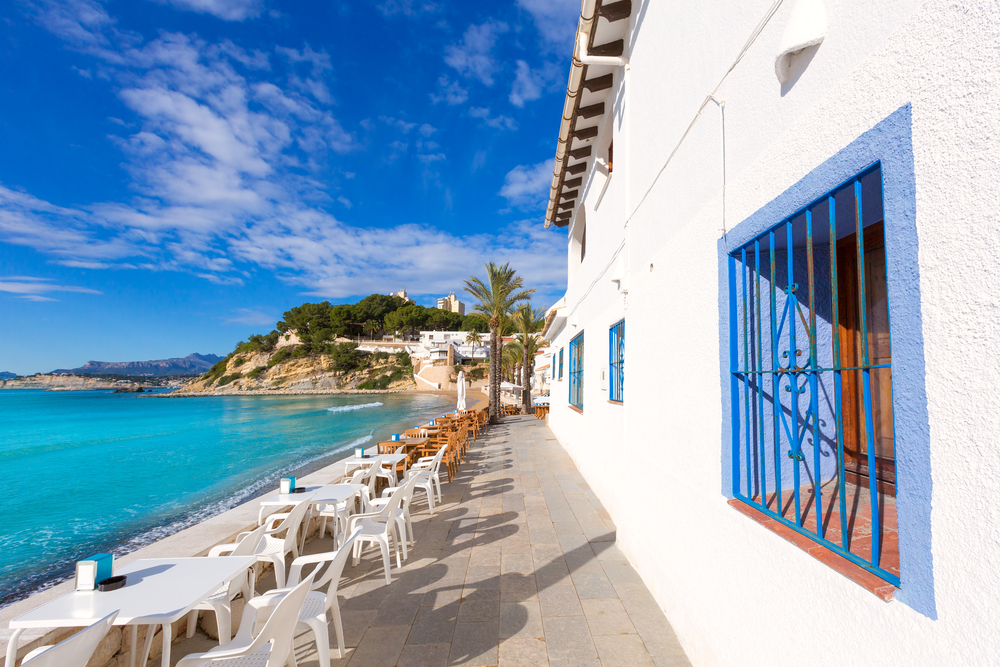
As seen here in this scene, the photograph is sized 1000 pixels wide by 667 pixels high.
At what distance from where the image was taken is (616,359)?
6453 millimetres

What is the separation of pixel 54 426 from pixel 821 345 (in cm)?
5400

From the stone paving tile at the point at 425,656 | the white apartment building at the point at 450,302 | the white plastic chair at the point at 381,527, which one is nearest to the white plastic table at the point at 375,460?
the white plastic chair at the point at 381,527

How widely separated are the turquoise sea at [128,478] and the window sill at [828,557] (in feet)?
28.5

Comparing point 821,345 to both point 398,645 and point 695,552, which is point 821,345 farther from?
point 398,645

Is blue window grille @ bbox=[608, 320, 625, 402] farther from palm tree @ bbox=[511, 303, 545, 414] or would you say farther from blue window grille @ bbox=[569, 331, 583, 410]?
palm tree @ bbox=[511, 303, 545, 414]

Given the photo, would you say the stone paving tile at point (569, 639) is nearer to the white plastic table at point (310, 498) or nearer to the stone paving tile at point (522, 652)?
the stone paving tile at point (522, 652)


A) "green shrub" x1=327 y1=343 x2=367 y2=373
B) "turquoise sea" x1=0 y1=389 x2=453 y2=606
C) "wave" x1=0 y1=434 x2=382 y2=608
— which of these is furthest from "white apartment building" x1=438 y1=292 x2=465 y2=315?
"wave" x1=0 y1=434 x2=382 y2=608

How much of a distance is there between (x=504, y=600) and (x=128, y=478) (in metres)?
18.9

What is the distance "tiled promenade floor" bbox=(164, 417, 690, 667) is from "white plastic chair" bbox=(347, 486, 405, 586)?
158 millimetres

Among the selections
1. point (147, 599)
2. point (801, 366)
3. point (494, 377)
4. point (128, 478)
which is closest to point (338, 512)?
point (147, 599)

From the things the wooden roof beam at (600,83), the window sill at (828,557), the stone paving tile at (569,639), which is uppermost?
the wooden roof beam at (600,83)

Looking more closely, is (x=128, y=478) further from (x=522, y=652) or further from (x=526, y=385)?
(x=522, y=652)

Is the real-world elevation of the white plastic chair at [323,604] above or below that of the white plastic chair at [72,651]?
below

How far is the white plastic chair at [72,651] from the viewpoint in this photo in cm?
183
